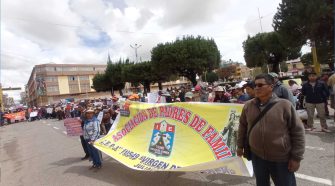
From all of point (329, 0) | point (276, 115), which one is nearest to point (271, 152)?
point (276, 115)

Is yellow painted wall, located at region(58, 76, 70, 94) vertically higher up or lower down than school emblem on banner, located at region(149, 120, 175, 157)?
higher up

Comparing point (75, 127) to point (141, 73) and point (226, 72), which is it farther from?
point (226, 72)

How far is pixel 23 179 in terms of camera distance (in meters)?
7.26

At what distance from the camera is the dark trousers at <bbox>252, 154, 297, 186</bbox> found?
122 inches

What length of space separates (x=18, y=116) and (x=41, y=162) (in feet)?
104

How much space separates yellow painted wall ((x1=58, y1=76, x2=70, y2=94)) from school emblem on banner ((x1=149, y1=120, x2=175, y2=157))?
113 m

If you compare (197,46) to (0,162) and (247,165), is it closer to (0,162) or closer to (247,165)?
(0,162)

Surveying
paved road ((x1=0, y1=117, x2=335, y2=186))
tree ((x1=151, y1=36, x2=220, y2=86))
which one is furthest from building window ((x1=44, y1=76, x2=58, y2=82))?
paved road ((x1=0, y1=117, x2=335, y2=186))

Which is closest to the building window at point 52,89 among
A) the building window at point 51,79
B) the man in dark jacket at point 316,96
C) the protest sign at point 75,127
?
the building window at point 51,79

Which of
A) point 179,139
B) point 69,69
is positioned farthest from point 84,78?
point 179,139

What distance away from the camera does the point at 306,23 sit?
22188 millimetres

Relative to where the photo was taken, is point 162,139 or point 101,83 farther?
point 101,83

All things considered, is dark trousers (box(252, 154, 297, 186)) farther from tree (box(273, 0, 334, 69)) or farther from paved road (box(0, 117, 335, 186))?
tree (box(273, 0, 334, 69))

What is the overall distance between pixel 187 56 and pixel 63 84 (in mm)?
81918
